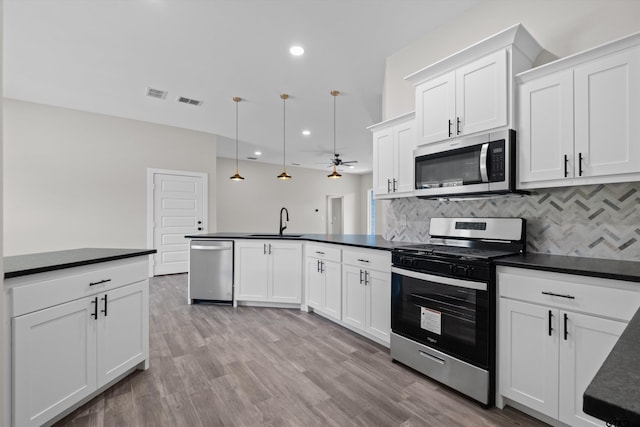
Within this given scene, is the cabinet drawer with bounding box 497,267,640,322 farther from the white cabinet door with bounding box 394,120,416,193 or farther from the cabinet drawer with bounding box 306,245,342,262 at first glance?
the cabinet drawer with bounding box 306,245,342,262

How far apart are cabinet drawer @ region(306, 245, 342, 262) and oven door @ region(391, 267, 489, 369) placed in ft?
2.64

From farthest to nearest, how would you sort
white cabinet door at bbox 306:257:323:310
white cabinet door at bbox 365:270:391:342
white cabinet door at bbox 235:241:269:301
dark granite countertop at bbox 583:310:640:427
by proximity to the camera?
white cabinet door at bbox 235:241:269:301, white cabinet door at bbox 306:257:323:310, white cabinet door at bbox 365:270:391:342, dark granite countertop at bbox 583:310:640:427

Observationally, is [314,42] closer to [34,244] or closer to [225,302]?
[225,302]

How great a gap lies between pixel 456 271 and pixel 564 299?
21.9 inches

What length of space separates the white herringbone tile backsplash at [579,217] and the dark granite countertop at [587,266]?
0.11 meters

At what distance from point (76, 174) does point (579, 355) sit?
6.48 m

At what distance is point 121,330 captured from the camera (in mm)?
1983

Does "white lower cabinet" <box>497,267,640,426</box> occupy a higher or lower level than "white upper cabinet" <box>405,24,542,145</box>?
lower

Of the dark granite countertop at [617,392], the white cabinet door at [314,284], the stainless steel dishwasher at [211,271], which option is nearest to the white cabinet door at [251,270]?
the stainless steel dishwasher at [211,271]

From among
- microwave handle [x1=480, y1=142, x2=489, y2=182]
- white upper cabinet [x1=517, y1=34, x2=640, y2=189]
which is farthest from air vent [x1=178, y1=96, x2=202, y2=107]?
white upper cabinet [x1=517, y1=34, x2=640, y2=189]

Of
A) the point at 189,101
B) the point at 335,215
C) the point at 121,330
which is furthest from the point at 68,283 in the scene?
the point at 335,215

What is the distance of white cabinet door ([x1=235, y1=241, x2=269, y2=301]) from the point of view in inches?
146

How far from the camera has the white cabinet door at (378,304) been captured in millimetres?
2518

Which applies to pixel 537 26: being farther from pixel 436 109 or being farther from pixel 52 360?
pixel 52 360
